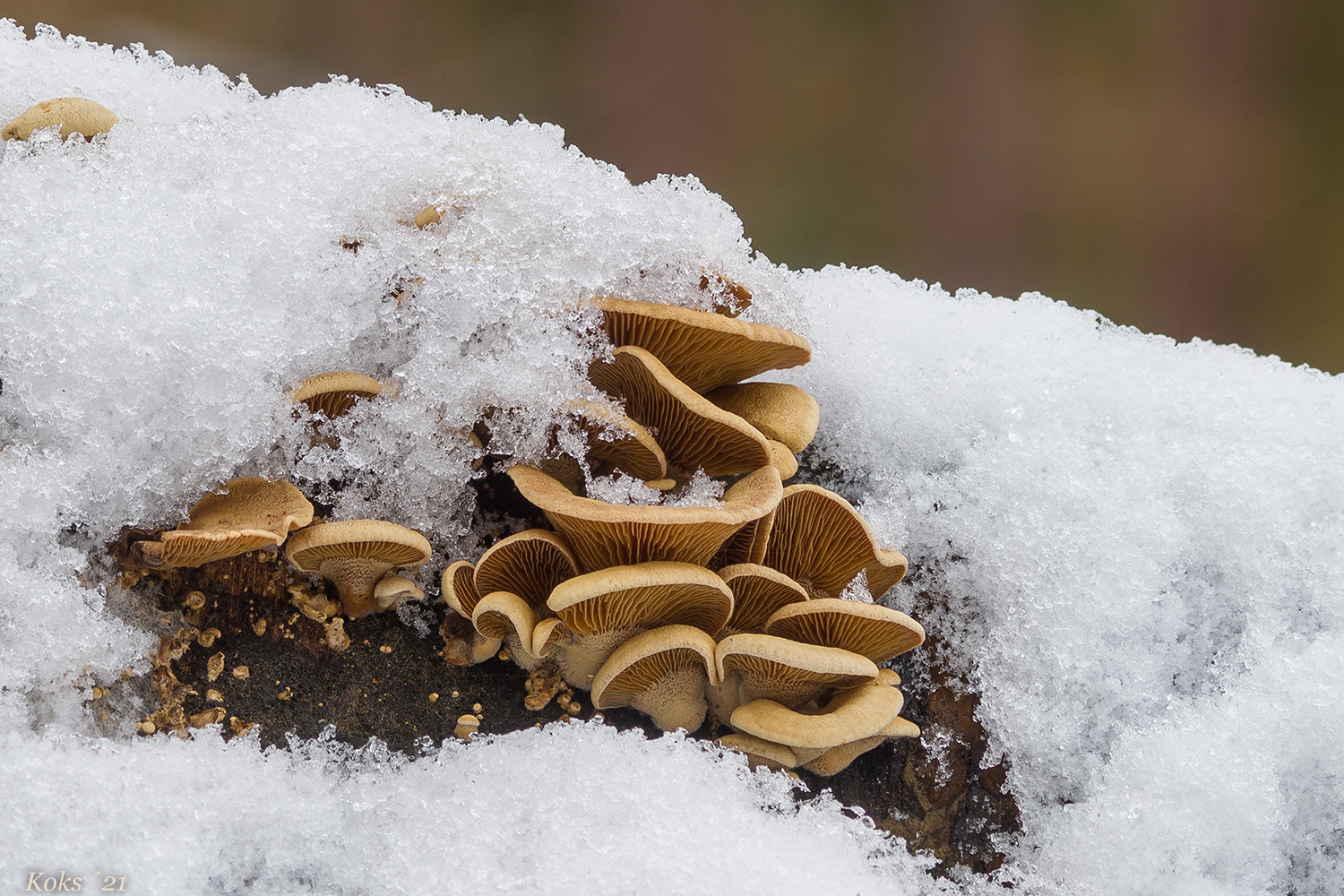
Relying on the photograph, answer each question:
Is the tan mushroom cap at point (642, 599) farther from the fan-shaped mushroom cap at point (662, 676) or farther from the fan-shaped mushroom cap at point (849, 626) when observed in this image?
the fan-shaped mushroom cap at point (849, 626)

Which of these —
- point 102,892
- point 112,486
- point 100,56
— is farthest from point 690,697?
point 100,56

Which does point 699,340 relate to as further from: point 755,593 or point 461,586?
point 461,586

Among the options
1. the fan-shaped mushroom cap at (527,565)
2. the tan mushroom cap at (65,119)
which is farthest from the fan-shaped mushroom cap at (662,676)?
the tan mushroom cap at (65,119)

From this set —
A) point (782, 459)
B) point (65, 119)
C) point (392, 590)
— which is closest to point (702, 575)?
point (782, 459)

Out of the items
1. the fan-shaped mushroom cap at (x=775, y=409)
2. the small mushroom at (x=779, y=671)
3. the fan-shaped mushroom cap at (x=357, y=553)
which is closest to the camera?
the fan-shaped mushroom cap at (x=357, y=553)

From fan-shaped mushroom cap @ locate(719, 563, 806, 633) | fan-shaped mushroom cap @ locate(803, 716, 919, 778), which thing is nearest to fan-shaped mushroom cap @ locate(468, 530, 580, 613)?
fan-shaped mushroom cap @ locate(719, 563, 806, 633)

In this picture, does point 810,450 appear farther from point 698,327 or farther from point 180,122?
point 180,122
